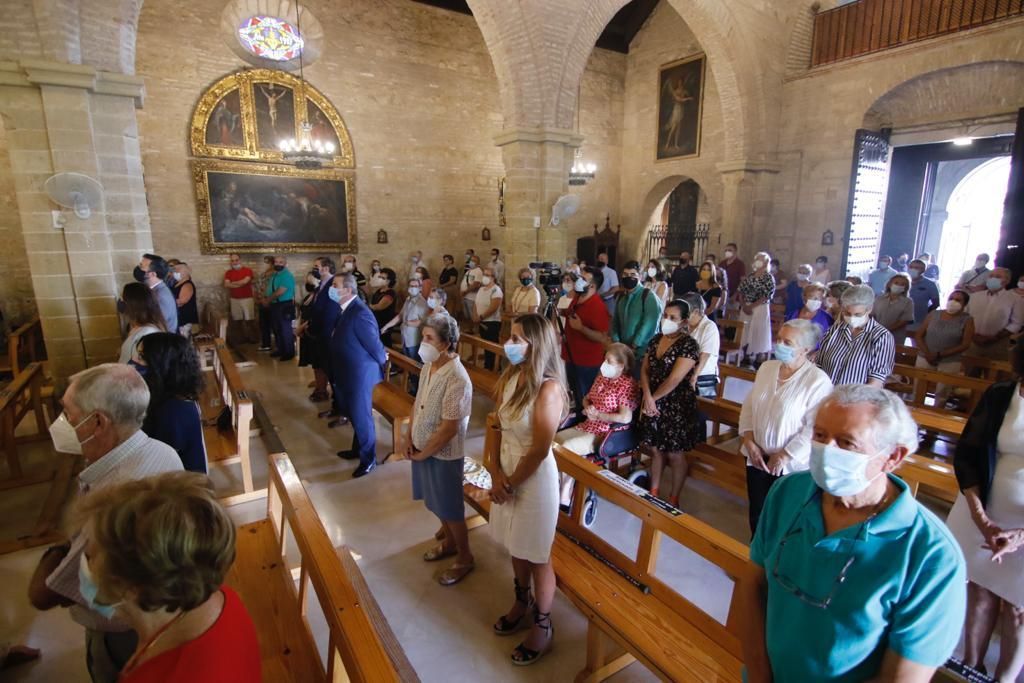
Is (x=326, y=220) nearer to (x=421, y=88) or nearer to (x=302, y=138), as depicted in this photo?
(x=302, y=138)

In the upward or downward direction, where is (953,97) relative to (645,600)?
upward

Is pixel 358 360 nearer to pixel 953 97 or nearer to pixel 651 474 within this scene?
pixel 651 474

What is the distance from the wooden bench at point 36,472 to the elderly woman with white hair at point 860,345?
5.42 metres

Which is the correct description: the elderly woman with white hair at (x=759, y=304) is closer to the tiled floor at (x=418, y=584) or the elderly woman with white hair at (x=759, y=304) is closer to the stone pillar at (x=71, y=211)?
the tiled floor at (x=418, y=584)

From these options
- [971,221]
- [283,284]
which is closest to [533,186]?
[283,284]

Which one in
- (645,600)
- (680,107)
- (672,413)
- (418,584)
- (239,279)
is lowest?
(418,584)

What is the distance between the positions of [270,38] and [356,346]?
352 inches

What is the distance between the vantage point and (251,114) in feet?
33.9

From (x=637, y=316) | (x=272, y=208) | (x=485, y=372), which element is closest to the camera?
(x=637, y=316)

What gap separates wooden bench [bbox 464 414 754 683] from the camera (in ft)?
7.26

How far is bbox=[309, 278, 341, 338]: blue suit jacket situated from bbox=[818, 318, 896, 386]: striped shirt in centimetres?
428

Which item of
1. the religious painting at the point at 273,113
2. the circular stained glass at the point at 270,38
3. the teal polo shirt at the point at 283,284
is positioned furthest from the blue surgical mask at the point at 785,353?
the circular stained glass at the point at 270,38

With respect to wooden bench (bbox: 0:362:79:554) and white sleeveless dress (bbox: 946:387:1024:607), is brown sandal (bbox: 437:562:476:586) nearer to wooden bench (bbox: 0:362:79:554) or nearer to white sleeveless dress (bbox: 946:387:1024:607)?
white sleeveless dress (bbox: 946:387:1024:607)

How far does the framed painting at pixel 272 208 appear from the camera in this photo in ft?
33.4
